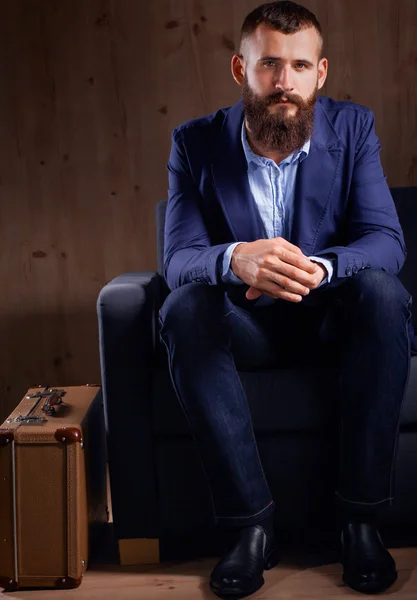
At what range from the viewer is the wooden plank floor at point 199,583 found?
153 cm

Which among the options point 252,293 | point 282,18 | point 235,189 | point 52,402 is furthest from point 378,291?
point 52,402

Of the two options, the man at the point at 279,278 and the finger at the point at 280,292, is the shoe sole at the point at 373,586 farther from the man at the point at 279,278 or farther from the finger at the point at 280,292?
the finger at the point at 280,292

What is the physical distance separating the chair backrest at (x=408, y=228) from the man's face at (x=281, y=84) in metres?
0.55

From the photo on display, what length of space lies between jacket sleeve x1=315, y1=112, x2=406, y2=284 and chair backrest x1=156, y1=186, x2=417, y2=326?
433mm

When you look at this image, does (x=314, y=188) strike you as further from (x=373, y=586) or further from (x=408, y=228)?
(x=373, y=586)

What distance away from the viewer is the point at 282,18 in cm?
176

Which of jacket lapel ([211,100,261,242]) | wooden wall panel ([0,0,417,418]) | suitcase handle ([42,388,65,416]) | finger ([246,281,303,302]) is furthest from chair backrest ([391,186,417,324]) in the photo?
suitcase handle ([42,388,65,416])

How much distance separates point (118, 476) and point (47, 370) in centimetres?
111

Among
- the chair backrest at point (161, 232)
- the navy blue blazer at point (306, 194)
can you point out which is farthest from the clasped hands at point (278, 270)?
the chair backrest at point (161, 232)

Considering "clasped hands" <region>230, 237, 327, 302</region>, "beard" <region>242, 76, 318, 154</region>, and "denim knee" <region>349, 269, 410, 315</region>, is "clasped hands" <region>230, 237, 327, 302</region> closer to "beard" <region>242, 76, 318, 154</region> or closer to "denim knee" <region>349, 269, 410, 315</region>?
"denim knee" <region>349, 269, 410, 315</region>

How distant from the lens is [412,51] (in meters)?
2.55

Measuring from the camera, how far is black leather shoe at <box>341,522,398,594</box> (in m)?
1.50

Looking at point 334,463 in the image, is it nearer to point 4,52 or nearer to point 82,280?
point 82,280

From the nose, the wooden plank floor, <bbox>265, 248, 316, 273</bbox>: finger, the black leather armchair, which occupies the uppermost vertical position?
the nose
